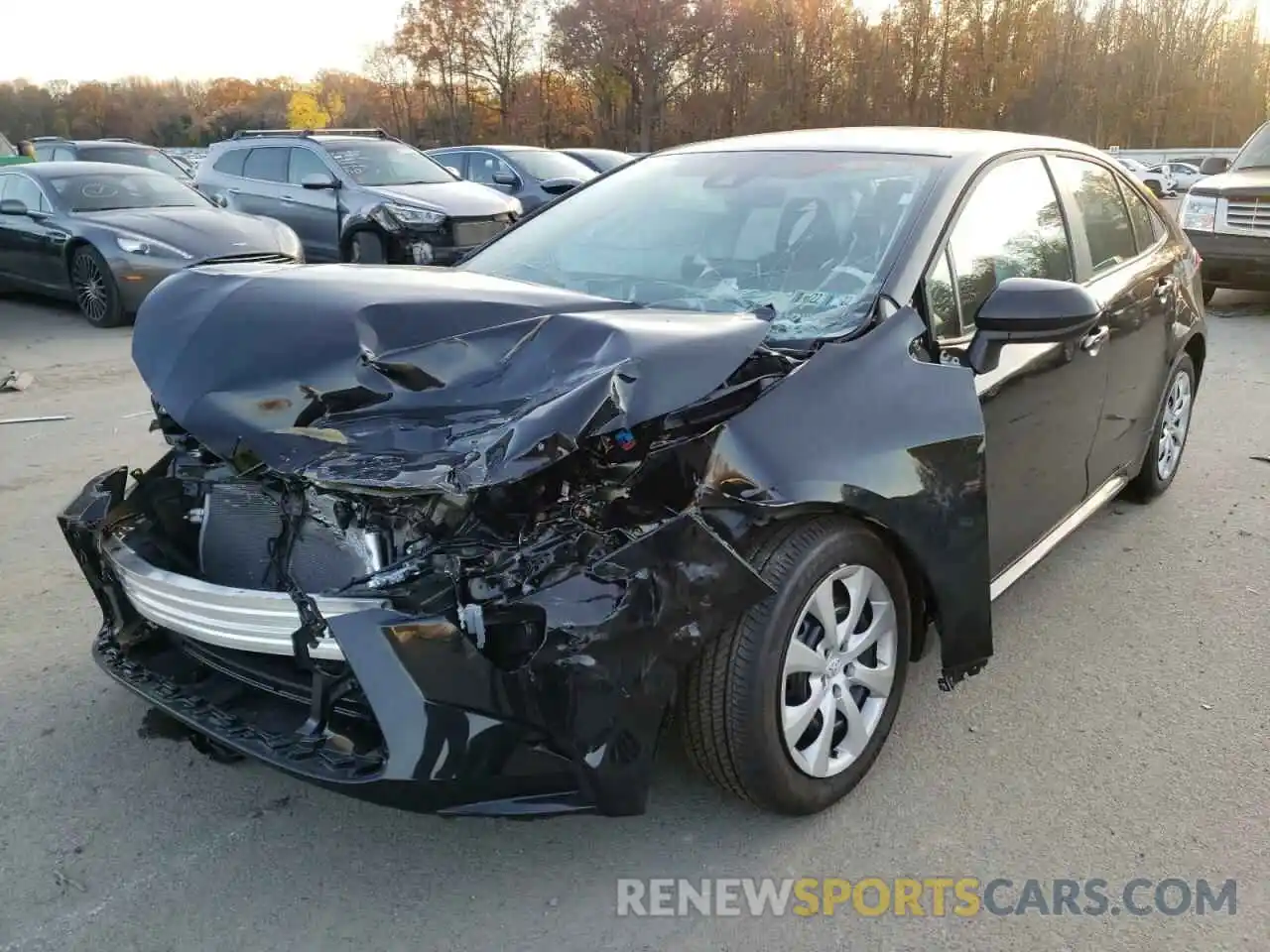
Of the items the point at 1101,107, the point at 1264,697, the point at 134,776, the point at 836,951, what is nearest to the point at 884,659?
the point at 836,951

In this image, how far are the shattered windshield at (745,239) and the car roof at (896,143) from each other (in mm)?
71

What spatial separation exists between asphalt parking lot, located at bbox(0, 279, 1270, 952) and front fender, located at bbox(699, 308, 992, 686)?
421 mm

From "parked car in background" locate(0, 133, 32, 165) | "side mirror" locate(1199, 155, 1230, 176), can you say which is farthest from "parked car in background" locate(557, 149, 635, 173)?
"parked car in background" locate(0, 133, 32, 165)

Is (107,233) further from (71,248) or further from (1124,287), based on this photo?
(1124,287)

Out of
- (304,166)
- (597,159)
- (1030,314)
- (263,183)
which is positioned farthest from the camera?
(597,159)

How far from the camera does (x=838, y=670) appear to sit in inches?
97.9

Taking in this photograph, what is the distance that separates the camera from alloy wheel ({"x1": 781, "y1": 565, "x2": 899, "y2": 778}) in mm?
2375

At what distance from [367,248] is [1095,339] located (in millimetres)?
8973

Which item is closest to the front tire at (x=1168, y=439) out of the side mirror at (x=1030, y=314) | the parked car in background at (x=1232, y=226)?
the side mirror at (x=1030, y=314)

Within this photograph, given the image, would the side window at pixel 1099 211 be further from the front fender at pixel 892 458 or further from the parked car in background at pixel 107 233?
the parked car in background at pixel 107 233

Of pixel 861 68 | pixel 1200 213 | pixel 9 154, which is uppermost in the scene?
pixel 861 68

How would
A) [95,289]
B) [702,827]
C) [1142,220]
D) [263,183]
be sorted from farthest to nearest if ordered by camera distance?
[263,183] < [95,289] < [1142,220] < [702,827]

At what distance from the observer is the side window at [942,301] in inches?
109

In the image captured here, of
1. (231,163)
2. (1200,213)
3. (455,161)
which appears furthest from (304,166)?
(1200,213)
